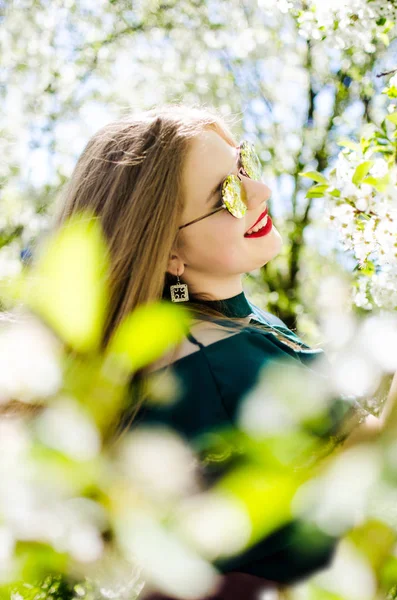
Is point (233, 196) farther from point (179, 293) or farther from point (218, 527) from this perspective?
point (218, 527)

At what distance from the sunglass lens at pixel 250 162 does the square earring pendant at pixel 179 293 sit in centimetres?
48

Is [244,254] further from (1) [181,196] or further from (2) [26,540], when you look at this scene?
(2) [26,540]

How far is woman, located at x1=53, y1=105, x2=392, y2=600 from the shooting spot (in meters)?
1.59

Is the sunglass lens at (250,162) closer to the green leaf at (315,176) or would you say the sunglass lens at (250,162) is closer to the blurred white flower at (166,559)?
the green leaf at (315,176)

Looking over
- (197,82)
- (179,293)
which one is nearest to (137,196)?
(179,293)

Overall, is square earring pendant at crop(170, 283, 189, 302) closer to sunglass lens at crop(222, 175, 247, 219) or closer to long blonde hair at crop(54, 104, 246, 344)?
long blonde hair at crop(54, 104, 246, 344)

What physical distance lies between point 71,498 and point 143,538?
4.3 inches

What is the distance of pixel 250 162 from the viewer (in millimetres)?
2137

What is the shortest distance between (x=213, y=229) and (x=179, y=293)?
0.82 ft

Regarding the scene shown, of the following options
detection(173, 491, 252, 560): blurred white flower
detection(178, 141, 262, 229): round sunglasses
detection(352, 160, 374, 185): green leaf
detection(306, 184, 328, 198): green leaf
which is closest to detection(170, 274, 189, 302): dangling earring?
detection(178, 141, 262, 229): round sunglasses

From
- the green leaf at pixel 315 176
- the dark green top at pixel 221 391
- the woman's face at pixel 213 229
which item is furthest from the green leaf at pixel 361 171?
the woman's face at pixel 213 229

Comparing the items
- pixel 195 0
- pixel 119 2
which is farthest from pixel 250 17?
pixel 119 2

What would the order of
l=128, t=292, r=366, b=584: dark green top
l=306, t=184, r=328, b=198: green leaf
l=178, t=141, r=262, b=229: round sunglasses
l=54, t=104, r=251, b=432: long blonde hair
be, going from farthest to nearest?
l=178, t=141, r=262, b=229: round sunglasses, l=54, t=104, r=251, b=432: long blonde hair, l=128, t=292, r=366, b=584: dark green top, l=306, t=184, r=328, b=198: green leaf

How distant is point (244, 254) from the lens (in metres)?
1.99
